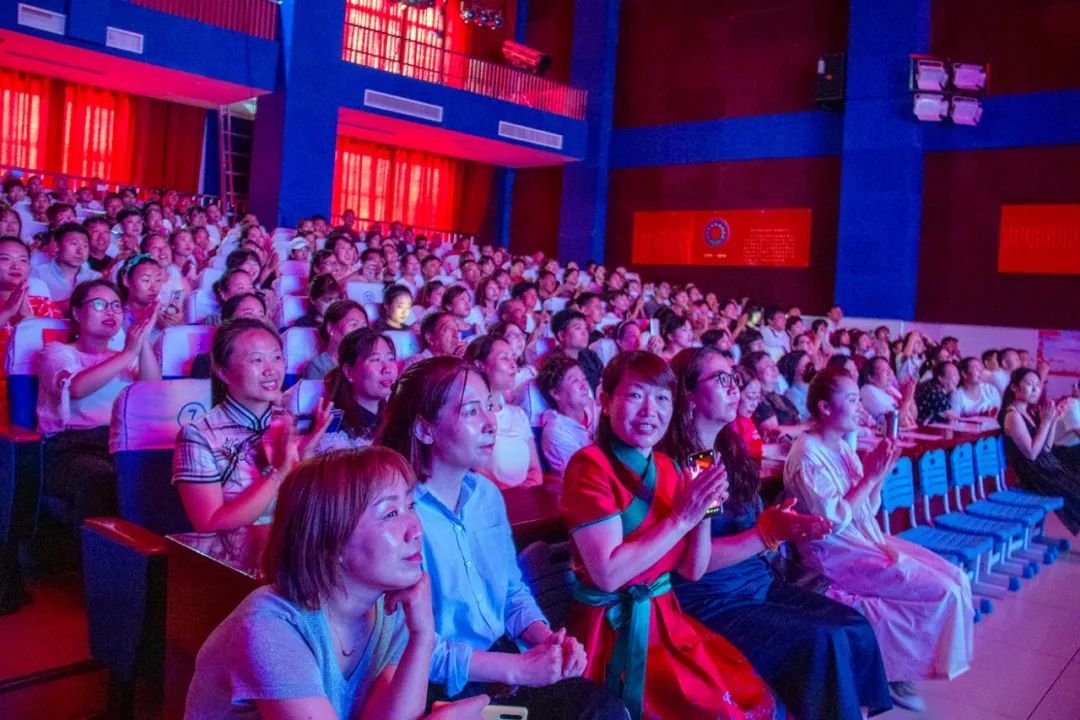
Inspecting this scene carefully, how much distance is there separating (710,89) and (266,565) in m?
13.9

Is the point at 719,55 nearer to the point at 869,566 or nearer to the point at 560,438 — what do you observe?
the point at 560,438

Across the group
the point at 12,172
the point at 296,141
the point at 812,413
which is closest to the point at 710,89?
the point at 296,141

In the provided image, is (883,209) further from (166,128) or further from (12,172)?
(12,172)

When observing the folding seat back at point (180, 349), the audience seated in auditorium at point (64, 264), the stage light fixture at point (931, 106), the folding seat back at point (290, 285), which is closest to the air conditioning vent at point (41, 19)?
the folding seat back at point (290, 285)

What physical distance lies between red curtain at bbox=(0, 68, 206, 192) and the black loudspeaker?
29.3 ft

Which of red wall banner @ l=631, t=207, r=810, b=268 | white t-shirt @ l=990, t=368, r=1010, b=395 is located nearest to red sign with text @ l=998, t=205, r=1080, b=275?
red wall banner @ l=631, t=207, r=810, b=268

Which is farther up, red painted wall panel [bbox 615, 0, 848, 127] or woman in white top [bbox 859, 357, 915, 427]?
red painted wall panel [bbox 615, 0, 848, 127]

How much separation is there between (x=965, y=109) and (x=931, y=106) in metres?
0.41

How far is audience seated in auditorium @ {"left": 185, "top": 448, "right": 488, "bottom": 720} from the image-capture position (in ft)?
3.94

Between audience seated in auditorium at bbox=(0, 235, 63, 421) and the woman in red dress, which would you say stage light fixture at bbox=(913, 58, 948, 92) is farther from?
the woman in red dress

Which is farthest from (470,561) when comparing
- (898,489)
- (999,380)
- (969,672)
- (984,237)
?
(984,237)

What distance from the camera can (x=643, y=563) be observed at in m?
1.91

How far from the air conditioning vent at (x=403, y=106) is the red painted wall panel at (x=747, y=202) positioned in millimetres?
3867

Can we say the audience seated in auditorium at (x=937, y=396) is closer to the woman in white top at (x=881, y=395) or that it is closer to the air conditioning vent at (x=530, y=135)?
the woman in white top at (x=881, y=395)
